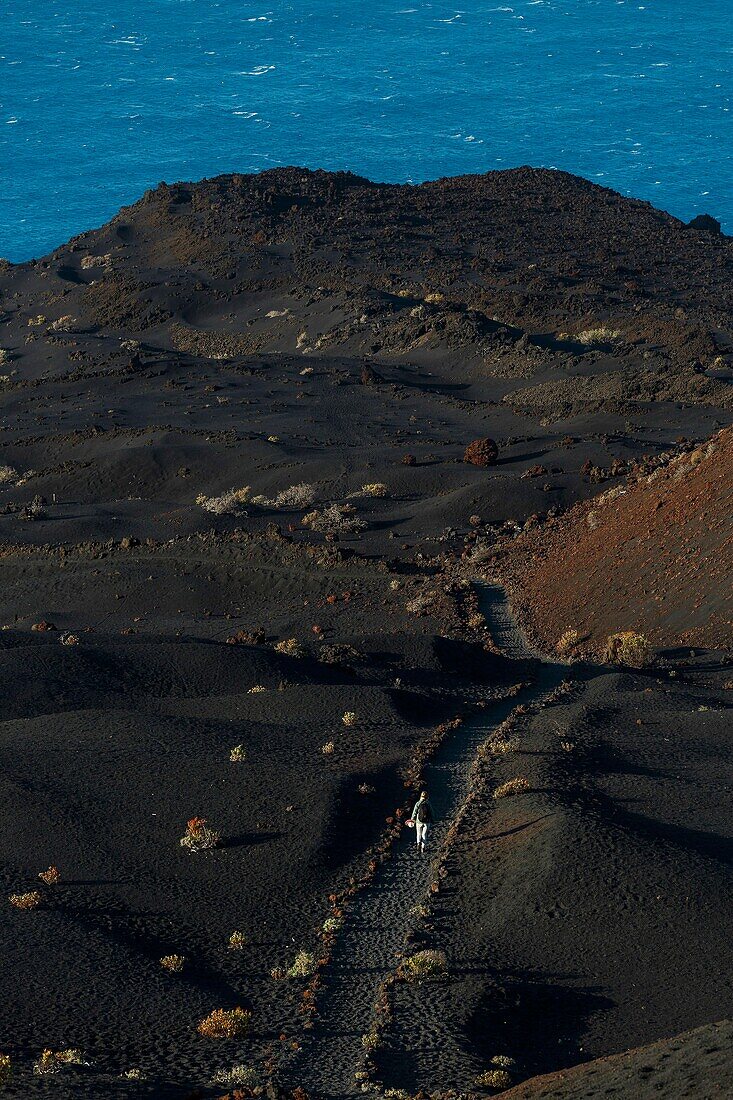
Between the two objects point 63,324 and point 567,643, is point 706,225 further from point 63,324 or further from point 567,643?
point 567,643

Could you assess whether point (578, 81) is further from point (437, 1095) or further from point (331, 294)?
point (437, 1095)

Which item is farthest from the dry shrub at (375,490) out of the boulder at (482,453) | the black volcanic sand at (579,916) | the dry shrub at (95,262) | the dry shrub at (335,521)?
the dry shrub at (95,262)

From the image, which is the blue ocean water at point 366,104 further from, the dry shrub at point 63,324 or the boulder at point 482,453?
the boulder at point 482,453

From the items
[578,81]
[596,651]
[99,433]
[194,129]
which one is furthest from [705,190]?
[596,651]

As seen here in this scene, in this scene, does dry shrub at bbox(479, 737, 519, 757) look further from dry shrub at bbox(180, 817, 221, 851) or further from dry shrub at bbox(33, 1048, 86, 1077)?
dry shrub at bbox(33, 1048, 86, 1077)

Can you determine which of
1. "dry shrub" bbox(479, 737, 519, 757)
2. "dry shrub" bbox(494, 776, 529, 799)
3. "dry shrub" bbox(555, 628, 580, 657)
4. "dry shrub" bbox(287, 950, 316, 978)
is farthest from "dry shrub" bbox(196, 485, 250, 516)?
"dry shrub" bbox(287, 950, 316, 978)

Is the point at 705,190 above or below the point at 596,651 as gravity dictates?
above

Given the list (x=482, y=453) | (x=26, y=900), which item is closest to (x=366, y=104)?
(x=482, y=453)
